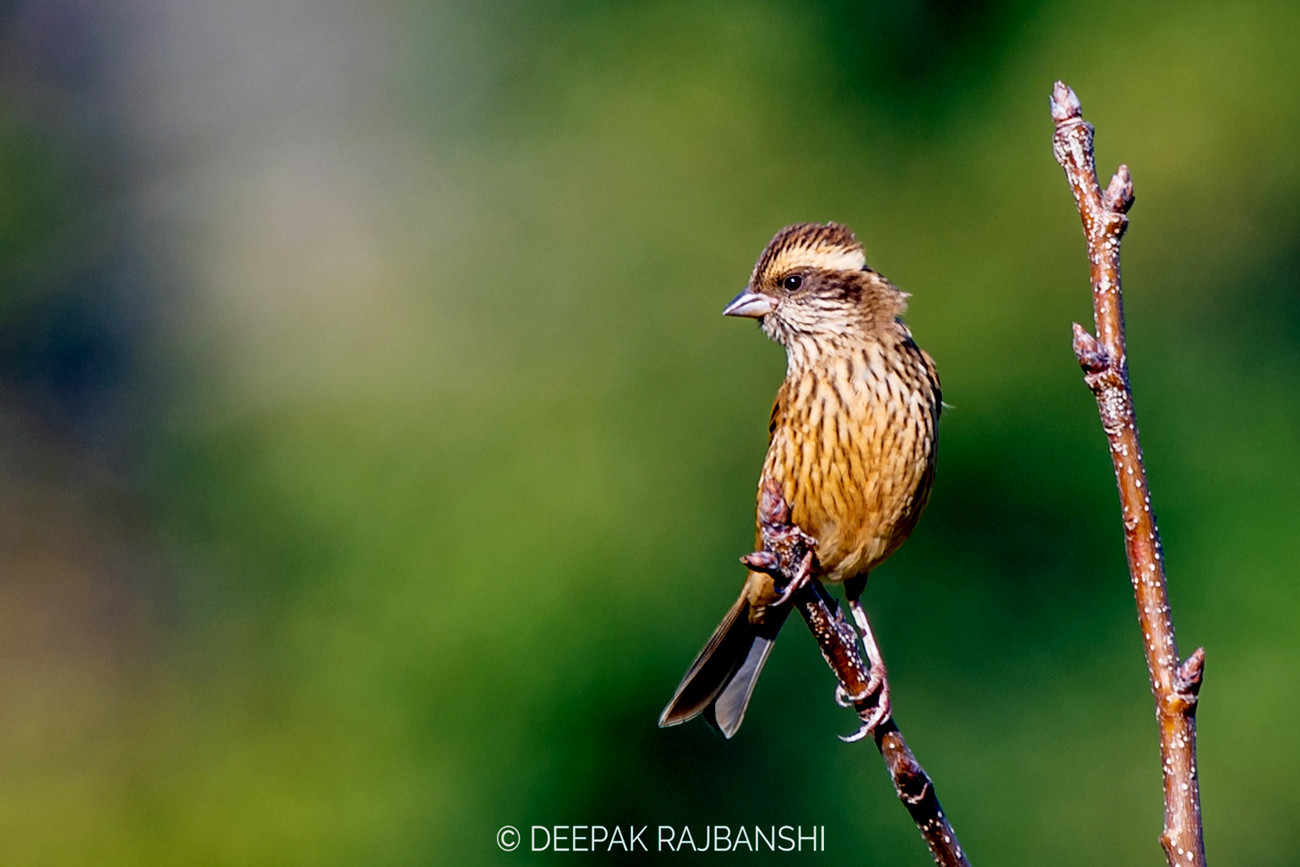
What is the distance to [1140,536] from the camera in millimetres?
1860

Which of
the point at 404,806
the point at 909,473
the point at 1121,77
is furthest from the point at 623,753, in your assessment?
the point at 1121,77

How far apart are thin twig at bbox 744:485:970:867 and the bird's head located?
125cm

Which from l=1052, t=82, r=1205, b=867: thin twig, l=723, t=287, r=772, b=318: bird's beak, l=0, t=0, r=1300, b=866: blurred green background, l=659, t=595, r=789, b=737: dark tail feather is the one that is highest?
l=0, t=0, r=1300, b=866: blurred green background

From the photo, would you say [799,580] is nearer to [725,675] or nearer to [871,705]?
[871,705]

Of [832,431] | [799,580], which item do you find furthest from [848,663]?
[832,431]

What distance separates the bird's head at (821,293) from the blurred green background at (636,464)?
3.13 m

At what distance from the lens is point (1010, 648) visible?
744 cm

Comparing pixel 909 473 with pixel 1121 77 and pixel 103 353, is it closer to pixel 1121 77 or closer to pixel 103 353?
pixel 1121 77

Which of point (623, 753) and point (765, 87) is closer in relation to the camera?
point (623, 753)

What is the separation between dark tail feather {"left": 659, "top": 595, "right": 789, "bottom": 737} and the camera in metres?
3.72

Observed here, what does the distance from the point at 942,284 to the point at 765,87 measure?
2564 millimetres

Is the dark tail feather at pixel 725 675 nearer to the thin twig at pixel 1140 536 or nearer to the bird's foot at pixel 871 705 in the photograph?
the bird's foot at pixel 871 705

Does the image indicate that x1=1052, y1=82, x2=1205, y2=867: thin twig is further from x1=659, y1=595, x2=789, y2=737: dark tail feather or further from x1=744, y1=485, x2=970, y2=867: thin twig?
x1=659, y1=595, x2=789, y2=737: dark tail feather

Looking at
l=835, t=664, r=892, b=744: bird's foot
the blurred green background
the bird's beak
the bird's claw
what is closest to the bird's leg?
l=835, t=664, r=892, b=744: bird's foot
